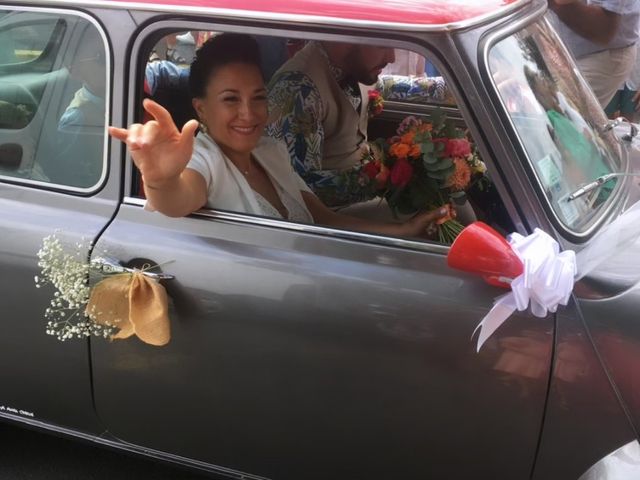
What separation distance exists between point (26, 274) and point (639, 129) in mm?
2267

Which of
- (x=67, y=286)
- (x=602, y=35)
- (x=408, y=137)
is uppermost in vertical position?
(x=602, y=35)

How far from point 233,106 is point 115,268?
653 mm

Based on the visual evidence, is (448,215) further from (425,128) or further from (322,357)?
(322,357)

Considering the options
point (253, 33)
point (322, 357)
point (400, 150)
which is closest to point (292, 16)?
point (253, 33)

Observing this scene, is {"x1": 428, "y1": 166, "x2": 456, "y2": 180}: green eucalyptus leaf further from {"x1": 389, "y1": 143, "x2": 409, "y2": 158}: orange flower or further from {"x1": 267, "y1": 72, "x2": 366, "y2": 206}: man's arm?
{"x1": 267, "y1": 72, "x2": 366, "y2": 206}: man's arm

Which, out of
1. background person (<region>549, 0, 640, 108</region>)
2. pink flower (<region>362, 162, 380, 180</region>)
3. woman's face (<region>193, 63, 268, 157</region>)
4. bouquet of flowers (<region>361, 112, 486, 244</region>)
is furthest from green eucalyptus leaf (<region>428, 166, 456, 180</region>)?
background person (<region>549, 0, 640, 108</region>)

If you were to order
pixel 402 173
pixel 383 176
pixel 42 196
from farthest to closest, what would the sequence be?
1. pixel 383 176
2. pixel 402 173
3. pixel 42 196

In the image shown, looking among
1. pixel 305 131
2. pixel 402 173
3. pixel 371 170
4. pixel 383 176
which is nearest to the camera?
pixel 402 173

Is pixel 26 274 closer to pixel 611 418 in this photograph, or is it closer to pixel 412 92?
pixel 611 418

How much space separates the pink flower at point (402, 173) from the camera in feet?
7.80

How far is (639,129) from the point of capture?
2.81 metres

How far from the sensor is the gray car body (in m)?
1.82

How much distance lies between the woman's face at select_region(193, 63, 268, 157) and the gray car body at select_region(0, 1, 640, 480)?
32 cm

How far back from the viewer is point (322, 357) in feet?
6.40
